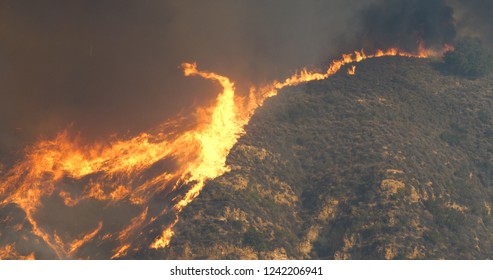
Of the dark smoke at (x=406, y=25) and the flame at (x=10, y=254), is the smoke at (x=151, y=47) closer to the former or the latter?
the dark smoke at (x=406, y=25)

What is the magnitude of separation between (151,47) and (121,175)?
24.6m

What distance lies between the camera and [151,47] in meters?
87.8

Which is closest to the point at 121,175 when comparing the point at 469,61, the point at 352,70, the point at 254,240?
the point at 254,240

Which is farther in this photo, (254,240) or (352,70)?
(352,70)

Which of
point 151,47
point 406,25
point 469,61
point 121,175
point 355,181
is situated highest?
point 406,25

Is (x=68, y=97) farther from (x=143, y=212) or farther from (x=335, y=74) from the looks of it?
(x=335, y=74)

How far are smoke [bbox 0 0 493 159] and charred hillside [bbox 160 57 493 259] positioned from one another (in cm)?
1002

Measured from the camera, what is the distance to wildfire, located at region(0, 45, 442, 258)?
63875mm

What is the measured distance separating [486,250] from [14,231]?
4958 cm

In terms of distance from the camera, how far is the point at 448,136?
281 ft

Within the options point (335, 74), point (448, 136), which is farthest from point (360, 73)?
point (448, 136)

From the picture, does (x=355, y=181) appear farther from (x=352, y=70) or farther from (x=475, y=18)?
(x=475, y=18)

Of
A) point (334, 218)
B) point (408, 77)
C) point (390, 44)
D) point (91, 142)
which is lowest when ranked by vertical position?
point (334, 218)

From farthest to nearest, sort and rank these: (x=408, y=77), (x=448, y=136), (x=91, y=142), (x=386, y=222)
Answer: (x=408, y=77) → (x=448, y=136) → (x=91, y=142) → (x=386, y=222)
